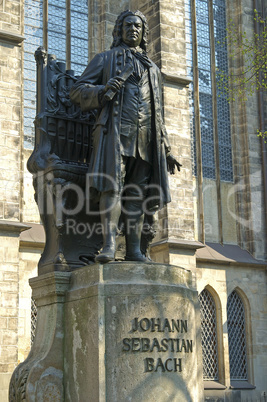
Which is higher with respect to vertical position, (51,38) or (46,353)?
(51,38)

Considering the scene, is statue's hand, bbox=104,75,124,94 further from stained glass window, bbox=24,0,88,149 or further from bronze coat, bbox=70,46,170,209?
stained glass window, bbox=24,0,88,149

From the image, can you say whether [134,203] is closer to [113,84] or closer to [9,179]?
[113,84]

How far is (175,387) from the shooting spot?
5.29 metres

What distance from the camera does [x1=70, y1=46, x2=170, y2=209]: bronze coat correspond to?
5691mm

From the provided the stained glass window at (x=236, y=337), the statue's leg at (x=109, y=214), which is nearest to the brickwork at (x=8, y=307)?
the stained glass window at (x=236, y=337)

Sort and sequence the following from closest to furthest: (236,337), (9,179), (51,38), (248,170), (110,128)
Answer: (110,128) < (9,179) < (51,38) < (236,337) < (248,170)

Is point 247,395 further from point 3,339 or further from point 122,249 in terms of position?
point 122,249

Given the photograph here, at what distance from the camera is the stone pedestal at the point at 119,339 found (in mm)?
5090

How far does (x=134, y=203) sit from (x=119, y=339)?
134 cm

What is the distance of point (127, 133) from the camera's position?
Answer: 5.80m

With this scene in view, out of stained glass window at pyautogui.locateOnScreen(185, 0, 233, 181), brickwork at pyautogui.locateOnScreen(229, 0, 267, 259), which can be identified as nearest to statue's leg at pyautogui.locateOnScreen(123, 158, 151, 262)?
stained glass window at pyautogui.locateOnScreen(185, 0, 233, 181)

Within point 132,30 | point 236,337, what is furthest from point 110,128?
point 236,337

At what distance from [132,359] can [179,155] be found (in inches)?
440

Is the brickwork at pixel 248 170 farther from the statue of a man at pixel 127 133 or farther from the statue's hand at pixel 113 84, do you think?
the statue's hand at pixel 113 84
